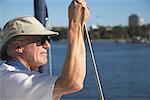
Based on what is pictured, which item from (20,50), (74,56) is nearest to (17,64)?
(20,50)

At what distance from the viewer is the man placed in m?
1.69

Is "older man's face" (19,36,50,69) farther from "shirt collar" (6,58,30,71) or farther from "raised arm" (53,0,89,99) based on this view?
"raised arm" (53,0,89,99)

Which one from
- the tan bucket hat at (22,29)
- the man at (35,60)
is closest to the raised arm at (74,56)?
the man at (35,60)

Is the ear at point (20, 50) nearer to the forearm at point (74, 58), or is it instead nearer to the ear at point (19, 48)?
the ear at point (19, 48)

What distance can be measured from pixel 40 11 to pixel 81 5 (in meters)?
0.97

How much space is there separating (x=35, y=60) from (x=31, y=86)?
142 mm

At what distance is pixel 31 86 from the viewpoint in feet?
5.66

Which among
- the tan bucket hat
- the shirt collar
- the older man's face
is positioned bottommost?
the shirt collar

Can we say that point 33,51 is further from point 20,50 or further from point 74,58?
point 74,58

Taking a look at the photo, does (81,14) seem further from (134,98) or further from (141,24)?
(141,24)

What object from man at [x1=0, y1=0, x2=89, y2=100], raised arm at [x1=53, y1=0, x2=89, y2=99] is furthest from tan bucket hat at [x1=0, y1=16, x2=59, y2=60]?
raised arm at [x1=53, y1=0, x2=89, y2=99]

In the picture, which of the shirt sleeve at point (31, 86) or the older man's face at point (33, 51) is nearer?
the shirt sleeve at point (31, 86)

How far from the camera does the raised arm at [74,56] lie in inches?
65.9

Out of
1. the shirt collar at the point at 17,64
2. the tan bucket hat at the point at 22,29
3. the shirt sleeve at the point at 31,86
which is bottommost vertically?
the shirt sleeve at the point at 31,86
